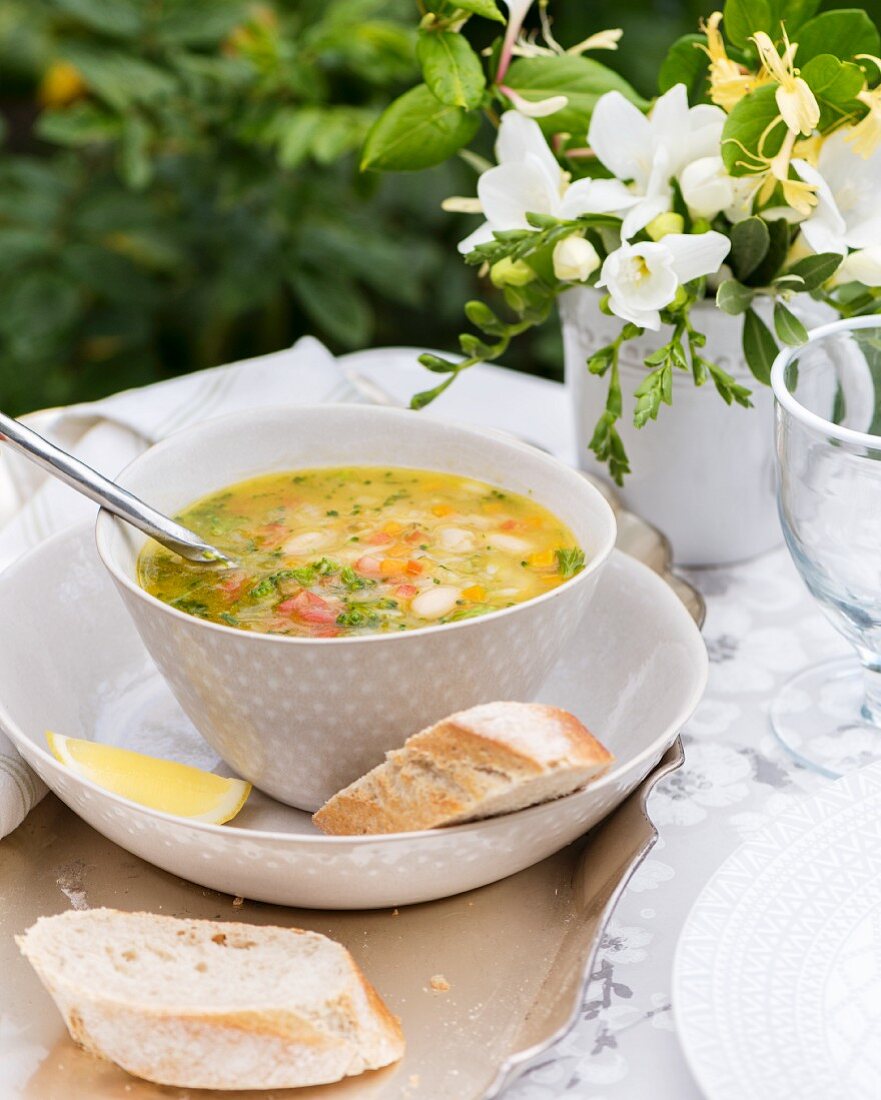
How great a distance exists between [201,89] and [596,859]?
6.62ft

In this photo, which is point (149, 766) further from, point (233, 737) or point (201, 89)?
point (201, 89)

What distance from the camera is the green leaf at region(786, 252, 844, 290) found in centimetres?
154

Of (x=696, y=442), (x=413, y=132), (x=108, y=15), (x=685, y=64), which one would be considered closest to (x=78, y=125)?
(x=108, y=15)

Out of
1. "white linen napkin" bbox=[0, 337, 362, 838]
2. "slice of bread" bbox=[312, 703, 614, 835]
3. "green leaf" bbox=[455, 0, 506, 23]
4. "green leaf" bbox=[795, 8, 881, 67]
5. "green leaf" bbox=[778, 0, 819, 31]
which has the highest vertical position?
"green leaf" bbox=[455, 0, 506, 23]

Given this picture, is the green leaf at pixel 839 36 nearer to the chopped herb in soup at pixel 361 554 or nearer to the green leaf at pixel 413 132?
the green leaf at pixel 413 132

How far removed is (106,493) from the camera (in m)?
1.38

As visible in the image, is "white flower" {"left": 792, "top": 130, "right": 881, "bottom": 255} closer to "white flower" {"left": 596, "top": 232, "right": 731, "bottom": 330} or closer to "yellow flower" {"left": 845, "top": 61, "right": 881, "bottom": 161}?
"yellow flower" {"left": 845, "top": 61, "right": 881, "bottom": 161}

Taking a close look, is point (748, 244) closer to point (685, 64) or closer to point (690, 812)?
point (685, 64)

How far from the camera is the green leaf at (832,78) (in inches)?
58.7

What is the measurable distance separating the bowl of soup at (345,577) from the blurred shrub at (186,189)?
3.17 feet

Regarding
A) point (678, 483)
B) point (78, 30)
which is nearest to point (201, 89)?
point (78, 30)

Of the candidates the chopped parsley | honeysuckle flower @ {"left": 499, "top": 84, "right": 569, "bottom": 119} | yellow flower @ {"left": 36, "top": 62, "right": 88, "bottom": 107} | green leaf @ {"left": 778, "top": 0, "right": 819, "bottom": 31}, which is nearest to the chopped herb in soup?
the chopped parsley

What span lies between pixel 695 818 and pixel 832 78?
2.76 ft

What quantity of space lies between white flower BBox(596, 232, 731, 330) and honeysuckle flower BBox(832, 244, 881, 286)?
168 mm
